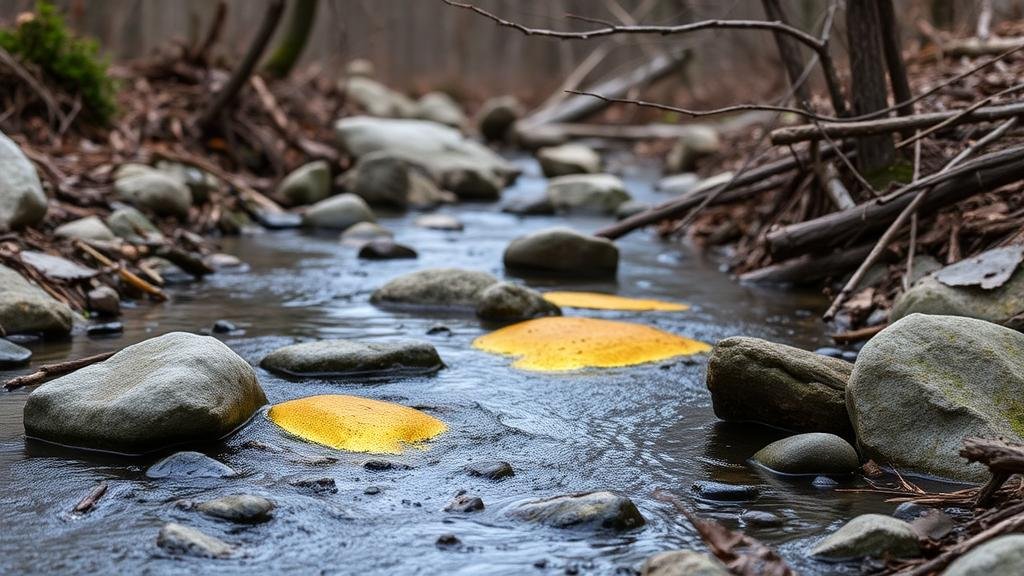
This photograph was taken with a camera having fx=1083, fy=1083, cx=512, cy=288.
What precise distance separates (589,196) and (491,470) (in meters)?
8.22

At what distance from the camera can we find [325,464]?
368 centimetres

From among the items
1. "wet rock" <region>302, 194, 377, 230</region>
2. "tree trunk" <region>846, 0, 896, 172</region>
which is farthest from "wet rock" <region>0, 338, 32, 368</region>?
"wet rock" <region>302, 194, 377, 230</region>

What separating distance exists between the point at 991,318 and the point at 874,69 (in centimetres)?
234

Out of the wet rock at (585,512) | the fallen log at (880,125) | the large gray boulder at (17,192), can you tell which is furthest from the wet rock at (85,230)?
the wet rock at (585,512)

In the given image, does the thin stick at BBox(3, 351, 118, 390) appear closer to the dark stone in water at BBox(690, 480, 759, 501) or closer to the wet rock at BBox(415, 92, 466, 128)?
the dark stone in water at BBox(690, 480, 759, 501)

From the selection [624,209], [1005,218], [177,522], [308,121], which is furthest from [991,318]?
[308,121]

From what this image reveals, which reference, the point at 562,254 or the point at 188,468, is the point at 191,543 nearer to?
the point at 188,468

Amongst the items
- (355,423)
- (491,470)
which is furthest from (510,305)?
(491,470)

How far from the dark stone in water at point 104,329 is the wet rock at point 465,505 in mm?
2886

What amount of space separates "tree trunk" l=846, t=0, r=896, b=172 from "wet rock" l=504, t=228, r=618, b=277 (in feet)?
6.60

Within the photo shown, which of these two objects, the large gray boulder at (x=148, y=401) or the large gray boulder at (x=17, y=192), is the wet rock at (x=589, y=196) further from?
the large gray boulder at (x=148, y=401)

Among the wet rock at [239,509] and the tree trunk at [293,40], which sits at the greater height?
the tree trunk at [293,40]

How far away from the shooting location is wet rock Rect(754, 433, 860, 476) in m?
3.69

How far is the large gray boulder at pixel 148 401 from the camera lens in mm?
3670
